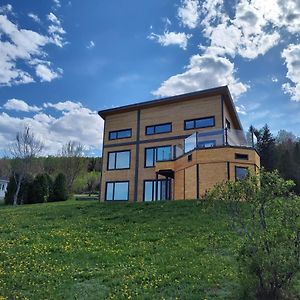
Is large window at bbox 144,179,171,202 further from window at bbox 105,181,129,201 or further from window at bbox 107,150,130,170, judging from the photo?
window at bbox 107,150,130,170

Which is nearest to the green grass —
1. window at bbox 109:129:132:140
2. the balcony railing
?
the balcony railing

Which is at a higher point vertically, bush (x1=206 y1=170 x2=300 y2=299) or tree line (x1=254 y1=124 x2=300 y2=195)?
tree line (x1=254 y1=124 x2=300 y2=195)

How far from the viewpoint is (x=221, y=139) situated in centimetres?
2031

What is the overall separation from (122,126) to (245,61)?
13.9 meters

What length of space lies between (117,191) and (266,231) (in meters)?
23.5

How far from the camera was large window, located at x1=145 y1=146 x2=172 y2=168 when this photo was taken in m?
26.4

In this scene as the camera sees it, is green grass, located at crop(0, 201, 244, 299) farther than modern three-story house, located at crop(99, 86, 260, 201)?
No

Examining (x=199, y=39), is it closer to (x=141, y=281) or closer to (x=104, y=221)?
(x=104, y=221)

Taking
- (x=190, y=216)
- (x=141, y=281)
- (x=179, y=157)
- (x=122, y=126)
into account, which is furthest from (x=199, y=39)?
(x=141, y=281)

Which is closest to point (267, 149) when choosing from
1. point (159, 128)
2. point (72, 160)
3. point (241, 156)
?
point (159, 128)

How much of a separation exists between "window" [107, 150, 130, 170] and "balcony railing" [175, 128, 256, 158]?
8.76 metres

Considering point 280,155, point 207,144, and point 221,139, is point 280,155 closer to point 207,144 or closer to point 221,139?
point 221,139

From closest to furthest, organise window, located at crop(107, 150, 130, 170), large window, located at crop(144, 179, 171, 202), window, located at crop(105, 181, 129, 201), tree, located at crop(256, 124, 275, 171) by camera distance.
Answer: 1. large window, located at crop(144, 179, 171, 202)
2. window, located at crop(105, 181, 129, 201)
3. window, located at crop(107, 150, 130, 170)
4. tree, located at crop(256, 124, 275, 171)

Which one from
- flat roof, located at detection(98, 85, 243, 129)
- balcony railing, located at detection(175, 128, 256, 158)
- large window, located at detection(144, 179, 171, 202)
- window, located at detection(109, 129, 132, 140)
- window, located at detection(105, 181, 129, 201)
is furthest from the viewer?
window, located at detection(109, 129, 132, 140)
